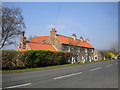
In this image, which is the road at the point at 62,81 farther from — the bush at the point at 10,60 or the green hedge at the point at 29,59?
the green hedge at the point at 29,59

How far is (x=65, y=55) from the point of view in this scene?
30.4 metres

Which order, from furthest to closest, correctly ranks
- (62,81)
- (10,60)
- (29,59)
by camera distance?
(29,59)
(10,60)
(62,81)

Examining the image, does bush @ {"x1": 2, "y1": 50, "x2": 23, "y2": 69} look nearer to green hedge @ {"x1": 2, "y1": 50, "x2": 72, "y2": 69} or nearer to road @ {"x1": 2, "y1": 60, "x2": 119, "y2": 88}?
green hedge @ {"x1": 2, "y1": 50, "x2": 72, "y2": 69}

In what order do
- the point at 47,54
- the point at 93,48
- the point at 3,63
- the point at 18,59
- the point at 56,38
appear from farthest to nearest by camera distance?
the point at 93,48 → the point at 56,38 → the point at 47,54 → the point at 18,59 → the point at 3,63

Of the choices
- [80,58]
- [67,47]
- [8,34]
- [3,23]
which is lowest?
[80,58]

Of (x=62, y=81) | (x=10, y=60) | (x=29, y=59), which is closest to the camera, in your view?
(x=62, y=81)

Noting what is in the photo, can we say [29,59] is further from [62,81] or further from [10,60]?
[62,81]

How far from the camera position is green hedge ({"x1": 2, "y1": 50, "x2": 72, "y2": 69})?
658 inches

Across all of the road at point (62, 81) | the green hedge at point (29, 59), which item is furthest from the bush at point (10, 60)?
the road at point (62, 81)

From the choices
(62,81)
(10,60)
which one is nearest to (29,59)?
(10,60)

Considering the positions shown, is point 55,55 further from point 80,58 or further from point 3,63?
point 80,58

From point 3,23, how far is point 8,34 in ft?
8.31

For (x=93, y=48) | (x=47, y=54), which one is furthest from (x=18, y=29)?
(x=93, y=48)

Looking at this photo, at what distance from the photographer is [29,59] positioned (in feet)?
64.4
